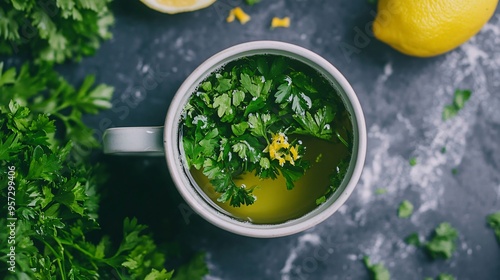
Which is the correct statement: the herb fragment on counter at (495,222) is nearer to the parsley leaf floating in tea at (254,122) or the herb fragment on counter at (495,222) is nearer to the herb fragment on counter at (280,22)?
the parsley leaf floating in tea at (254,122)

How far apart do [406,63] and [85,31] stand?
52 centimetres

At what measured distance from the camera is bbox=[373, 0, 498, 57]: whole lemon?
89 cm

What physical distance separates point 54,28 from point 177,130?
1.00 ft

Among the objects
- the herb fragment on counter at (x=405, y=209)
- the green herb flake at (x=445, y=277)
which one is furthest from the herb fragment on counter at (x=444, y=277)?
the herb fragment on counter at (x=405, y=209)

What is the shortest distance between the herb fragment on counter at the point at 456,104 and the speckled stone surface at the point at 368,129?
0.03 feet

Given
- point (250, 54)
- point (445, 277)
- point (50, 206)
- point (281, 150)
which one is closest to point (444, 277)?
point (445, 277)

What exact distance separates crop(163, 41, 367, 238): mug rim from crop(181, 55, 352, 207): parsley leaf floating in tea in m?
0.03

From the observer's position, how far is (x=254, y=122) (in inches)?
32.2

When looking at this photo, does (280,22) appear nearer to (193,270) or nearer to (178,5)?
(178,5)

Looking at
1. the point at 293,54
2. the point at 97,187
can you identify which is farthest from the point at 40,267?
the point at 293,54

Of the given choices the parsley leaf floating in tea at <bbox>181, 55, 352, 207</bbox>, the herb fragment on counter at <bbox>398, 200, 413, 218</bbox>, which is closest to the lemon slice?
the parsley leaf floating in tea at <bbox>181, 55, 352, 207</bbox>

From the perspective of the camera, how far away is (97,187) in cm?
96

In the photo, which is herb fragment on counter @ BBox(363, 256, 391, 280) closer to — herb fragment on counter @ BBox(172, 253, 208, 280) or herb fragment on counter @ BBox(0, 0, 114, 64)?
herb fragment on counter @ BBox(172, 253, 208, 280)

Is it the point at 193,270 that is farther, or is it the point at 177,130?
the point at 193,270
